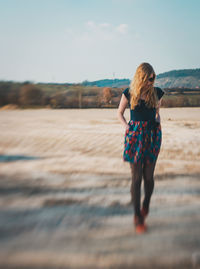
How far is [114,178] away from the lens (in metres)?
4.55

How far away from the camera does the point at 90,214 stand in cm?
303

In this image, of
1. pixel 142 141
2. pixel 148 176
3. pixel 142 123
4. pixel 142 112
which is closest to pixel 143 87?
pixel 142 112

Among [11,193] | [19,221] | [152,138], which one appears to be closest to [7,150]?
[11,193]

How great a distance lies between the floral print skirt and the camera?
249 cm

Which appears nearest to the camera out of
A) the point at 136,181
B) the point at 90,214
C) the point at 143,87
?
the point at 143,87

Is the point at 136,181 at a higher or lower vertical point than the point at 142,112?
lower

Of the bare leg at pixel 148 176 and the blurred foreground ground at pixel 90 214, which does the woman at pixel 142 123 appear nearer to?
the bare leg at pixel 148 176

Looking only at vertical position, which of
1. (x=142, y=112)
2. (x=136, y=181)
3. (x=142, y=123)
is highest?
(x=142, y=112)

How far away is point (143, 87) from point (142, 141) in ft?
1.79

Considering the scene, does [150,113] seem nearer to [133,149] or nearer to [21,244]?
[133,149]

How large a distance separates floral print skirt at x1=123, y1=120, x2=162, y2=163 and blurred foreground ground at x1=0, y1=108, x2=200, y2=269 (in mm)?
814

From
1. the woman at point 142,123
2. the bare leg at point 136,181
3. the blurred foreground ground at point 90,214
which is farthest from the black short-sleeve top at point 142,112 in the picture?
the blurred foreground ground at point 90,214

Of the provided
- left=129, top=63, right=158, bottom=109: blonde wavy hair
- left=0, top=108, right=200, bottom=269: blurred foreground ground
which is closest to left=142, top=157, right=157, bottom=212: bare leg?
left=0, top=108, right=200, bottom=269: blurred foreground ground

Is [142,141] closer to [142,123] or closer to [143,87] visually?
[142,123]
